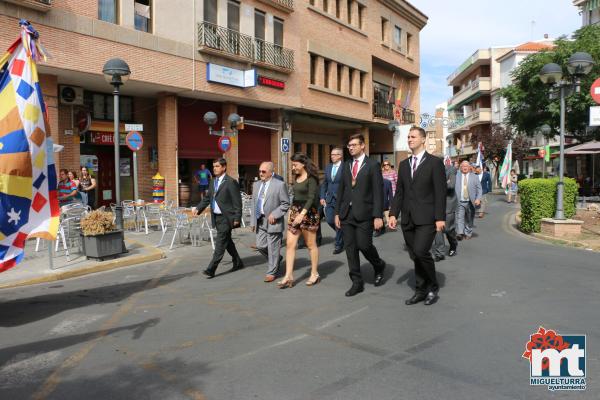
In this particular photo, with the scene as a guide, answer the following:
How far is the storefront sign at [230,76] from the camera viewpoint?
18516 millimetres

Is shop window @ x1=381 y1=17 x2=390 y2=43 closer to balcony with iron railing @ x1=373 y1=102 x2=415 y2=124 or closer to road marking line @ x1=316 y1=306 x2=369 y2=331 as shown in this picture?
balcony with iron railing @ x1=373 y1=102 x2=415 y2=124

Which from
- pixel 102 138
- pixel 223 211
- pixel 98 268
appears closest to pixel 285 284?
pixel 223 211

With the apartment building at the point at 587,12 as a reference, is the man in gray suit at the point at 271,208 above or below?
below

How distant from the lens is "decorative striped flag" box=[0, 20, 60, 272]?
17.3ft

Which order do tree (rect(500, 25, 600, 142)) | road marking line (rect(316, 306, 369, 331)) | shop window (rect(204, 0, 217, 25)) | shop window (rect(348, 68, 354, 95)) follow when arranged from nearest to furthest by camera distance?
road marking line (rect(316, 306, 369, 331)) → shop window (rect(204, 0, 217, 25)) → shop window (rect(348, 68, 354, 95)) → tree (rect(500, 25, 600, 142))

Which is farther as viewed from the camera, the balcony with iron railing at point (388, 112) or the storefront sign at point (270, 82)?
the balcony with iron railing at point (388, 112)

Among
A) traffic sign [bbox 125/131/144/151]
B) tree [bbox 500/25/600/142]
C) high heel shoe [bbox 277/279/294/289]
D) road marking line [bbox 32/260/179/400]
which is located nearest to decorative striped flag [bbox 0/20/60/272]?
road marking line [bbox 32/260/179/400]

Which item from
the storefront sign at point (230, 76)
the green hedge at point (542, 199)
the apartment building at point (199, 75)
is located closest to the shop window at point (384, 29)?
the apartment building at point (199, 75)

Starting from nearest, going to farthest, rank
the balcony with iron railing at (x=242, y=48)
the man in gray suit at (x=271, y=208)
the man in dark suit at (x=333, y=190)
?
the man in gray suit at (x=271, y=208)
the man in dark suit at (x=333, y=190)
the balcony with iron railing at (x=242, y=48)

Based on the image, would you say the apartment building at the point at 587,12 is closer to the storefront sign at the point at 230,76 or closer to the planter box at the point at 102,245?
the storefront sign at the point at 230,76

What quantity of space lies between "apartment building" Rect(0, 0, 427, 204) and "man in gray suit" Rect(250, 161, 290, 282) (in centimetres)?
962

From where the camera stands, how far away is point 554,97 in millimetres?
28297

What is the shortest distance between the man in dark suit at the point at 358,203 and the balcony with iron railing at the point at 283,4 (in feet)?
55.4

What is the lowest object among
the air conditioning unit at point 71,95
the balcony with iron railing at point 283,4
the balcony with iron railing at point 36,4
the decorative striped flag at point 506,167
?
the decorative striped flag at point 506,167
